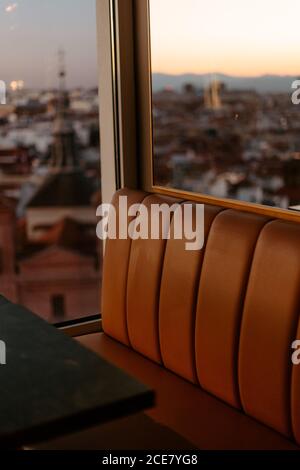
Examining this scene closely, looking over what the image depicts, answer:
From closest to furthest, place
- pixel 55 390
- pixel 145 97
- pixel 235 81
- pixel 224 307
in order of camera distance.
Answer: pixel 55 390 < pixel 224 307 < pixel 235 81 < pixel 145 97

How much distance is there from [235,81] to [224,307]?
31.3 inches

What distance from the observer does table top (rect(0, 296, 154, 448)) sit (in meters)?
1.35

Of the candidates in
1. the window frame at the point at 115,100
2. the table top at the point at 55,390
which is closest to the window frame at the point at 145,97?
the window frame at the point at 115,100

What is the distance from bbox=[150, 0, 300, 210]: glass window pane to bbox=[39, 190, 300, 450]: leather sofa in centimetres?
21

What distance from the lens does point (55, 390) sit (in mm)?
1479

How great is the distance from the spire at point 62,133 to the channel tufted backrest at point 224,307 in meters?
0.39

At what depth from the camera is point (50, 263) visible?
2.97m

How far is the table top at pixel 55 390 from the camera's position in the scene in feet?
4.42

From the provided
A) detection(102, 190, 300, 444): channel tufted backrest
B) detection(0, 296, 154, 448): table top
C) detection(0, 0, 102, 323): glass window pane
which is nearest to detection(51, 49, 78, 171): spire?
detection(0, 0, 102, 323): glass window pane

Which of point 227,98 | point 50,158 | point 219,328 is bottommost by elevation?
point 219,328

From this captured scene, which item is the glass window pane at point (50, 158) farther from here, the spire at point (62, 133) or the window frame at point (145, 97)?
the window frame at point (145, 97)

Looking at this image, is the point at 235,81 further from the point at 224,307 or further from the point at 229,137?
the point at 224,307

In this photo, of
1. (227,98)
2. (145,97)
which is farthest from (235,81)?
(145,97)
